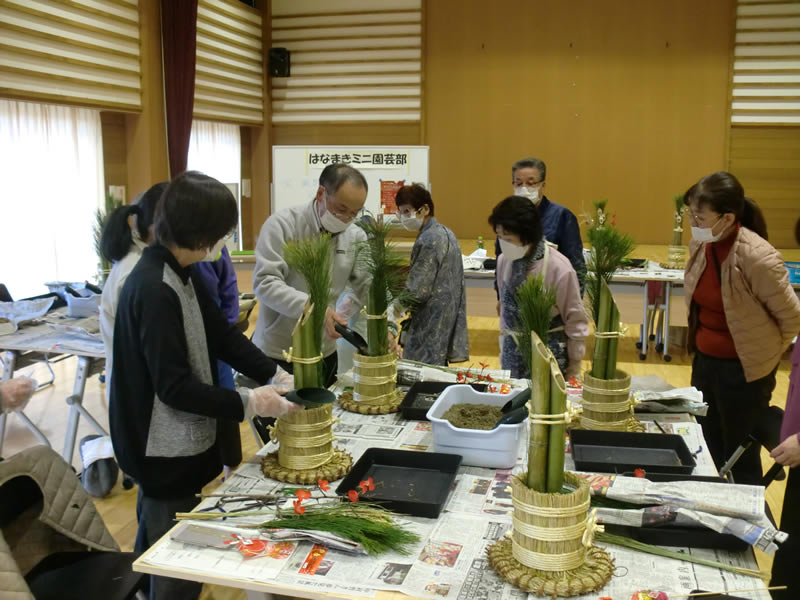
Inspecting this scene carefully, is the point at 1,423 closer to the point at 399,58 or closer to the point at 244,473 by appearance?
the point at 244,473

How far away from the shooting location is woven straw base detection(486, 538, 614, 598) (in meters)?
1.27

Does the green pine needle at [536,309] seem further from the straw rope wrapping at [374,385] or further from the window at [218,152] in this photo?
the window at [218,152]

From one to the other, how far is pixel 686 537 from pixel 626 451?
19.6 inches

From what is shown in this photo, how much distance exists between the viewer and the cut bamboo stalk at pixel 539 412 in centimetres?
130

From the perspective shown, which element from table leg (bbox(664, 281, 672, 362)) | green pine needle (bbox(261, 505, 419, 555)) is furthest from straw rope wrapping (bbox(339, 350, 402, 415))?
table leg (bbox(664, 281, 672, 362))

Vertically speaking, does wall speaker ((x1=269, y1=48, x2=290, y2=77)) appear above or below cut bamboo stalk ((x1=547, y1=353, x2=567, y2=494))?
above

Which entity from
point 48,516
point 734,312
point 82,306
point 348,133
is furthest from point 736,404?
point 348,133

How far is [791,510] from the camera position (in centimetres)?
195

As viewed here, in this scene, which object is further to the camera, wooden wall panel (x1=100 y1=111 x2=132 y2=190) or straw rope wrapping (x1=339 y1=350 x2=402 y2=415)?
wooden wall panel (x1=100 y1=111 x2=132 y2=190)

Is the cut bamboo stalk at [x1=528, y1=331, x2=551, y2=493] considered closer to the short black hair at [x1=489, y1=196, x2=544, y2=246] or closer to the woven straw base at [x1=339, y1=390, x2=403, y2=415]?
the woven straw base at [x1=339, y1=390, x2=403, y2=415]

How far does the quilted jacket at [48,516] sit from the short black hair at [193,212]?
1.98 ft

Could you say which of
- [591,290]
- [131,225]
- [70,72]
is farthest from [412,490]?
[70,72]

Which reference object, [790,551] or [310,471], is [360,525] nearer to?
[310,471]

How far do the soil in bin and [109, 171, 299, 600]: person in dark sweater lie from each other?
0.48 metres
